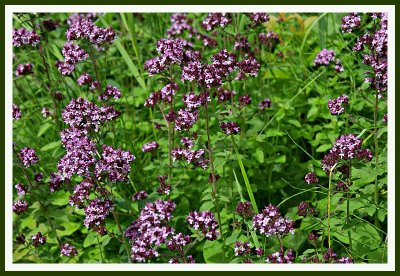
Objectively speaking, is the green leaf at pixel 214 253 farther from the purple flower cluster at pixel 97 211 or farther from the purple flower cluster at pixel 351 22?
the purple flower cluster at pixel 351 22

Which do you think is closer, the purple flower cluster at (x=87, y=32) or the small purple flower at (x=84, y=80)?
the purple flower cluster at (x=87, y=32)

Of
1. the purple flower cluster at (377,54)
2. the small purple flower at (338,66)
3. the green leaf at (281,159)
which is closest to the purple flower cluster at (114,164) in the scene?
the green leaf at (281,159)

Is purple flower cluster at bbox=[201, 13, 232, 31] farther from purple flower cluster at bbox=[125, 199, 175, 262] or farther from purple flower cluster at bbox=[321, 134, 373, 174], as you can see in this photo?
purple flower cluster at bbox=[125, 199, 175, 262]

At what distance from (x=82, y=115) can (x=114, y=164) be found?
42 cm

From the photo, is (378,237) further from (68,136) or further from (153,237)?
(68,136)

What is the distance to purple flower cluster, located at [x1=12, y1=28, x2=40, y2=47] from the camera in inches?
194

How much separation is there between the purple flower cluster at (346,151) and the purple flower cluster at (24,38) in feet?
8.33

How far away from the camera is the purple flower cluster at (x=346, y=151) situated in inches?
153

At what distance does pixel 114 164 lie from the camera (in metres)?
4.00

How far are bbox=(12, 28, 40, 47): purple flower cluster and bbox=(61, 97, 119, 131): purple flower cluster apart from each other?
41.6 inches

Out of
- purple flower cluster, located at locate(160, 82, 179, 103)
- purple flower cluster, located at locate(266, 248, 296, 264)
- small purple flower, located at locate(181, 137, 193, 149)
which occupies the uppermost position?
purple flower cluster, located at locate(160, 82, 179, 103)

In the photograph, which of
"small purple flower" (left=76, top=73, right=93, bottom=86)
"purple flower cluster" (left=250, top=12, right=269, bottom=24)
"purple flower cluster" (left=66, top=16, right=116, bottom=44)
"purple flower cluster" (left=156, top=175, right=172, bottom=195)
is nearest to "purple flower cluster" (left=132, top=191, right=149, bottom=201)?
"purple flower cluster" (left=156, top=175, right=172, bottom=195)

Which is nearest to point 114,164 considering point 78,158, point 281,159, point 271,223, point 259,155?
point 78,158

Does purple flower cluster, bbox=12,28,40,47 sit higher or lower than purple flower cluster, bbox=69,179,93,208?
higher
